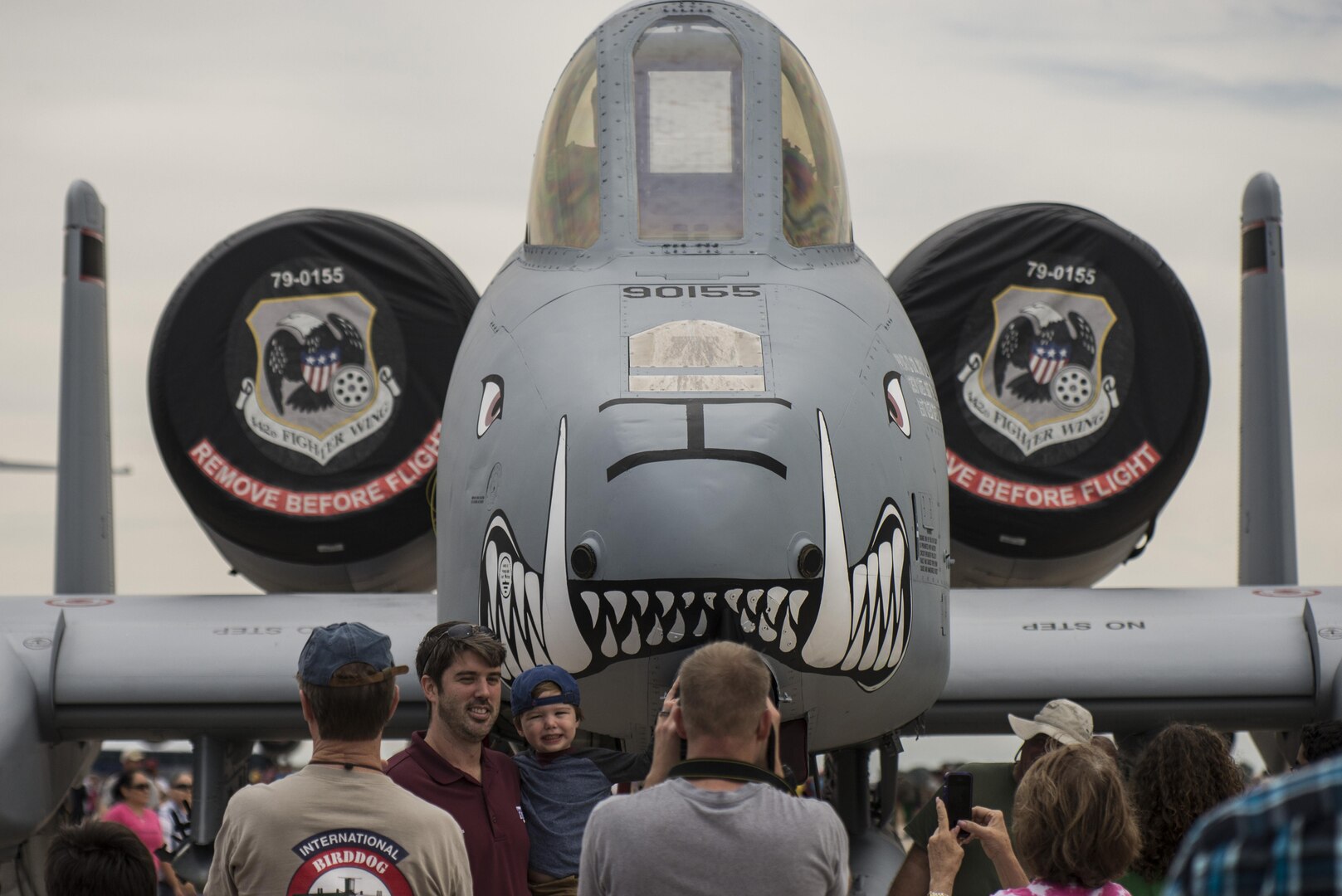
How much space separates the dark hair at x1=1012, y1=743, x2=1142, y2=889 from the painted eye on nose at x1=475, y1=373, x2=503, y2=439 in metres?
2.84

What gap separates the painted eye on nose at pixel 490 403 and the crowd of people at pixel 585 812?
1.50 metres

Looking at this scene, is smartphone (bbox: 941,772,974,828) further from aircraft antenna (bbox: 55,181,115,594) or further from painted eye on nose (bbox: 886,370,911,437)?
aircraft antenna (bbox: 55,181,115,594)

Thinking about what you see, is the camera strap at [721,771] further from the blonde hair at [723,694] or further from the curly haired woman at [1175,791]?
the curly haired woman at [1175,791]

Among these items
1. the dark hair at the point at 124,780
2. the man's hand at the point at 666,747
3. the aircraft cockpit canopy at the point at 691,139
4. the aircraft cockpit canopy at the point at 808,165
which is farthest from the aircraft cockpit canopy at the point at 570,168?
the dark hair at the point at 124,780

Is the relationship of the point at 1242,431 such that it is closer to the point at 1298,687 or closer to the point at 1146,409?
the point at 1146,409

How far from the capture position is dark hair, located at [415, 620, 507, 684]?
4.25 meters

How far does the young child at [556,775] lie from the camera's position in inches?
168

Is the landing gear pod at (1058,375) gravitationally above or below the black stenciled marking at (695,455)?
above

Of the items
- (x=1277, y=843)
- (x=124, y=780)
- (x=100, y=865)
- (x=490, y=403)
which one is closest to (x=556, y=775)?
(x=100, y=865)

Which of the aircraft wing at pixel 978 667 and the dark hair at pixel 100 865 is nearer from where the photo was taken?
the dark hair at pixel 100 865

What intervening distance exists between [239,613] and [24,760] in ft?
4.39

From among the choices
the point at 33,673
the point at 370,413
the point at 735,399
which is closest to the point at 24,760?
the point at 33,673

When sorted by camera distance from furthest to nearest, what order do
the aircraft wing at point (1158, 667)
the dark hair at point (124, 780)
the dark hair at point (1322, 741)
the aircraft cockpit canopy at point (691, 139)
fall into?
the dark hair at point (124, 780) → the aircraft wing at point (1158, 667) → the aircraft cockpit canopy at point (691, 139) → the dark hair at point (1322, 741)

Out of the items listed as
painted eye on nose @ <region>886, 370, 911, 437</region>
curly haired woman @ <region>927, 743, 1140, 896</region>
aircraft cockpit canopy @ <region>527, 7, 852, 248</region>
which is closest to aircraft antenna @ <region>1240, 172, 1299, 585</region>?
aircraft cockpit canopy @ <region>527, 7, 852, 248</region>
